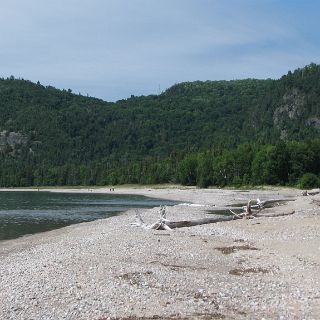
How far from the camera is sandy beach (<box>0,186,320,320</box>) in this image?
16297 millimetres

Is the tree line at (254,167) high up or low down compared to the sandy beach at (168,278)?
up

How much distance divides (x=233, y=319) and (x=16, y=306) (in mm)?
6868

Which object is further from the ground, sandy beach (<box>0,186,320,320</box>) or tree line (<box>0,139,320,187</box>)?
tree line (<box>0,139,320,187</box>)

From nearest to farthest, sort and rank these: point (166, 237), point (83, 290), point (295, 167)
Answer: point (83, 290), point (166, 237), point (295, 167)

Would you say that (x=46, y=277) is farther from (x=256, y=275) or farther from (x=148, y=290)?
(x=256, y=275)

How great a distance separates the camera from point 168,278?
805 inches

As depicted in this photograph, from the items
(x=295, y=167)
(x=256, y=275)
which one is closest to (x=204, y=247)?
(x=256, y=275)

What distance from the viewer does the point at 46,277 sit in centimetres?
2075

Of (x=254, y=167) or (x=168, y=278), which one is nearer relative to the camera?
(x=168, y=278)

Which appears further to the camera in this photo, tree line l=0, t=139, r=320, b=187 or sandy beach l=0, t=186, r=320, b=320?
tree line l=0, t=139, r=320, b=187

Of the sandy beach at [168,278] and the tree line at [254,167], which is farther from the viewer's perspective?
the tree line at [254,167]

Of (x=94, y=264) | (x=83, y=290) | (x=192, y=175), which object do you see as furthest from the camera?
(x=192, y=175)

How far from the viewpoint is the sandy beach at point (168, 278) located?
1630cm

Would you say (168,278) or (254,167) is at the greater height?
(254,167)
